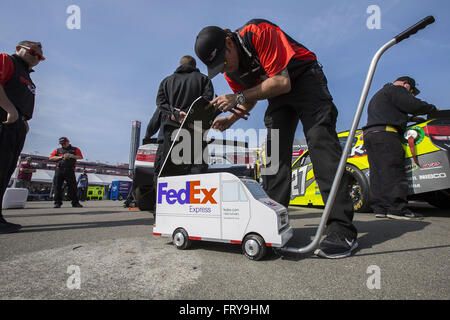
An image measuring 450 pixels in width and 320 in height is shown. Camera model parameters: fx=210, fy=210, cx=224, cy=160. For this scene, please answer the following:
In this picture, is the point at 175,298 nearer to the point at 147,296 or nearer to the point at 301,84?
the point at 147,296

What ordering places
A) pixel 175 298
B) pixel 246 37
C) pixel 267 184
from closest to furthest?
pixel 175 298 → pixel 246 37 → pixel 267 184

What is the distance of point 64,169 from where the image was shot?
5359 millimetres

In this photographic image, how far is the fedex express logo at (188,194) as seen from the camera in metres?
1.42

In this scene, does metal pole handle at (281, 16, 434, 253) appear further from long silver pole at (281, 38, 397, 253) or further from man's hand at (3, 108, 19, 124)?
man's hand at (3, 108, 19, 124)

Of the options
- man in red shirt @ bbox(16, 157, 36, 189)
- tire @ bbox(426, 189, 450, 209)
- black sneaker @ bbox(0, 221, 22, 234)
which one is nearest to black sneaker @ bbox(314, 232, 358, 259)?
black sneaker @ bbox(0, 221, 22, 234)

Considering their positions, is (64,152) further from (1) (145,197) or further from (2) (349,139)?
(2) (349,139)

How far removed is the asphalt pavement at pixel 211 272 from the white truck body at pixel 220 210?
0.14 meters

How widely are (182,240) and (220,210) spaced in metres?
0.37

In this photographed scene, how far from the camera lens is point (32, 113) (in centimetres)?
247

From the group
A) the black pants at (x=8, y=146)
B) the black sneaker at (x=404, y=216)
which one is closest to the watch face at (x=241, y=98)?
the black pants at (x=8, y=146)

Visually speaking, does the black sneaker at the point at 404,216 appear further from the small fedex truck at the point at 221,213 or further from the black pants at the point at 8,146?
the black pants at the point at 8,146

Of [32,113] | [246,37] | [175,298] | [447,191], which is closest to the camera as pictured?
[175,298]
